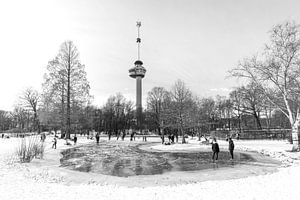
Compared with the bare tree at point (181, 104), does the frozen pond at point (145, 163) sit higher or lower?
lower

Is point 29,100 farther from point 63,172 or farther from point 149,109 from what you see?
point 63,172

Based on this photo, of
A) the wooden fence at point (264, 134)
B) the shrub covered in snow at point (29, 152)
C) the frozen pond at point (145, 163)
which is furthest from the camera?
the wooden fence at point (264, 134)

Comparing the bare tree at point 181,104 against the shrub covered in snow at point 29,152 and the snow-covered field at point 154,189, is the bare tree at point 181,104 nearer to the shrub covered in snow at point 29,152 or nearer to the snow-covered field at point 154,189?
the shrub covered in snow at point 29,152

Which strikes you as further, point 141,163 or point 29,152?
point 29,152

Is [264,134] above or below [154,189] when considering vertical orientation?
above

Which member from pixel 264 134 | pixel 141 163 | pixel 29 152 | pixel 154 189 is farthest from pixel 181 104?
pixel 154 189

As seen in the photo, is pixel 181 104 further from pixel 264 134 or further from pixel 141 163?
pixel 141 163

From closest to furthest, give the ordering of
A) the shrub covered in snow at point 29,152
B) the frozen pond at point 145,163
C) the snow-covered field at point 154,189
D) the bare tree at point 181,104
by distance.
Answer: the snow-covered field at point 154,189 < the frozen pond at point 145,163 < the shrub covered in snow at point 29,152 < the bare tree at point 181,104

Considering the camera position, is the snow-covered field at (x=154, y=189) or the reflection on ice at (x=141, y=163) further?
the reflection on ice at (x=141, y=163)

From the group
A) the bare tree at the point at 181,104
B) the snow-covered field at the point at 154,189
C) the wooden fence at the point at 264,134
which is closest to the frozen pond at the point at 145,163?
the snow-covered field at the point at 154,189

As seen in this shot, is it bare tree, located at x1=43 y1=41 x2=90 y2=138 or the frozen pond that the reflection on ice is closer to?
the frozen pond

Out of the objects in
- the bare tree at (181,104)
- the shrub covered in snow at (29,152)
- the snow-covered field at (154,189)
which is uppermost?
the bare tree at (181,104)

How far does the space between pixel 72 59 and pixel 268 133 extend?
115ft

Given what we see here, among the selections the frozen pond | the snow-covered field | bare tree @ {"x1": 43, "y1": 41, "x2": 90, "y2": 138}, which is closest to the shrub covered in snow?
the frozen pond
